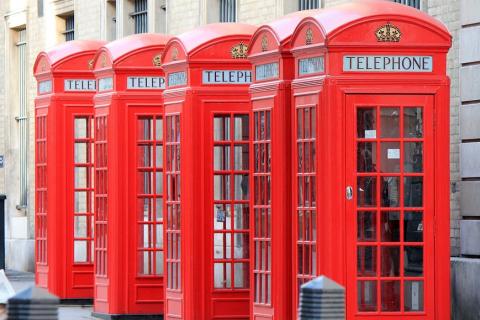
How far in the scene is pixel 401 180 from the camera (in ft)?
43.8

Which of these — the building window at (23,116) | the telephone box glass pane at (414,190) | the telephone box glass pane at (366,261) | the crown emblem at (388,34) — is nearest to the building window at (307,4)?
the crown emblem at (388,34)

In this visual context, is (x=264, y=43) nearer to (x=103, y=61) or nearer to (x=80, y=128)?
(x=103, y=61)

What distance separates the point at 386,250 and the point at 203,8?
10207 millimetres

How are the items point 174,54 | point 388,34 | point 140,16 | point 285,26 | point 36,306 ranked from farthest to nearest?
1. point 140,16
2. point 174,54
3. point 285,26
4. point 388,34
5. point 36,306

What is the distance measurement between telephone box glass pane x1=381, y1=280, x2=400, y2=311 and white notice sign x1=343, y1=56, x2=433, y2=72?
174 centimetres

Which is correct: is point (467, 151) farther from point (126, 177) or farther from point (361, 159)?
point (126, 177)

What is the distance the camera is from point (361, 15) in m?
13.4

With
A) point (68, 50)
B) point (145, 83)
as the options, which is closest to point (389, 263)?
point (145, 83)

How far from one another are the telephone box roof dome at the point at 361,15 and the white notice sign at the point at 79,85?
693 cm

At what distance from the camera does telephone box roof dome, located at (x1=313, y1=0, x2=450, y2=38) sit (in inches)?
525

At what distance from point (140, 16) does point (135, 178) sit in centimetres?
841

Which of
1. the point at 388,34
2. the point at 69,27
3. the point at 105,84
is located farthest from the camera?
the point at 69,27

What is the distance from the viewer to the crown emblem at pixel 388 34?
1335cm

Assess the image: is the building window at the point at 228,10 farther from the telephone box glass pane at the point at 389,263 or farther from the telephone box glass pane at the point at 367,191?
the telephone box glass pane at the point at 389,263
